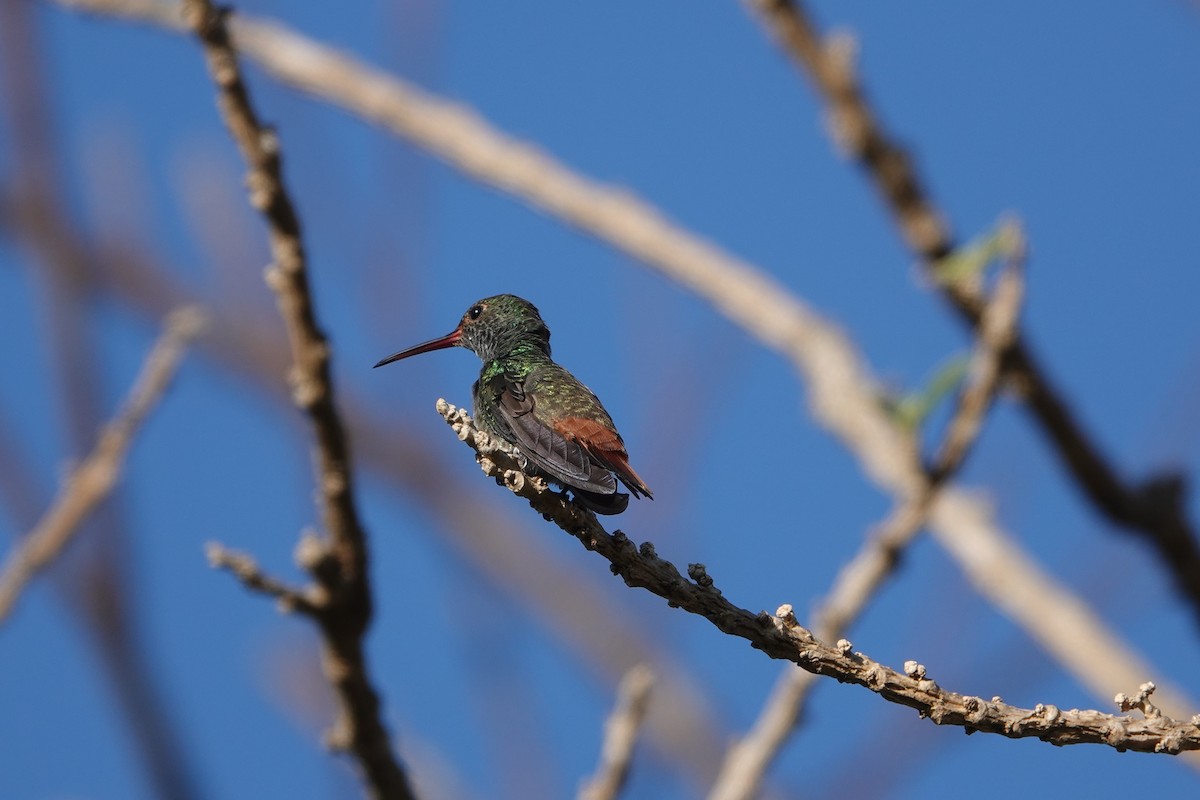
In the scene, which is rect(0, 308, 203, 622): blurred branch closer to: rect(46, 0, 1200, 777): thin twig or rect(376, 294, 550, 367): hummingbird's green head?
rect(376, 294, 550, 367): hummingbird's green head

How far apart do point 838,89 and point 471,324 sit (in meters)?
1.49

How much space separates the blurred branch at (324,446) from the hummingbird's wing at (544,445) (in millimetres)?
459

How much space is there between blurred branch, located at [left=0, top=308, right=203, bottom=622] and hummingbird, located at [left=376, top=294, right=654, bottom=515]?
0.54 m

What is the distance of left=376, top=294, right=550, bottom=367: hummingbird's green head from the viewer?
14.2ft

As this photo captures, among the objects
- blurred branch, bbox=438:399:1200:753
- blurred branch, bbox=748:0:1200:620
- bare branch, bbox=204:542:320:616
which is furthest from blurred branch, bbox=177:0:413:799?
blurred branch, bbox=748:0:1200:620

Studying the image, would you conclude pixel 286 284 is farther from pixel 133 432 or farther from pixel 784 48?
pixel 784 48

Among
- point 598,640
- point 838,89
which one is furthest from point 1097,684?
point 598,640

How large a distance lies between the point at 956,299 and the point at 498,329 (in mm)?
1449

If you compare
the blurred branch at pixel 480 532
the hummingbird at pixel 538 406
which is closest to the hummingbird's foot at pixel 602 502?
the hummingbird at pixel 538 406

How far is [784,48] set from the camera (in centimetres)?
477

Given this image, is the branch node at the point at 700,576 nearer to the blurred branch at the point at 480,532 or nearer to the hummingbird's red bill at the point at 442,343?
the hummingbird's red bill at the point at 442,343

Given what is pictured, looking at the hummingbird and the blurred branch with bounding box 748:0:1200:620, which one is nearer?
the hummingbird

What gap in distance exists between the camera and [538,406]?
3.71m

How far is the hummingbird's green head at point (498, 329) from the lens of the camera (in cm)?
432
